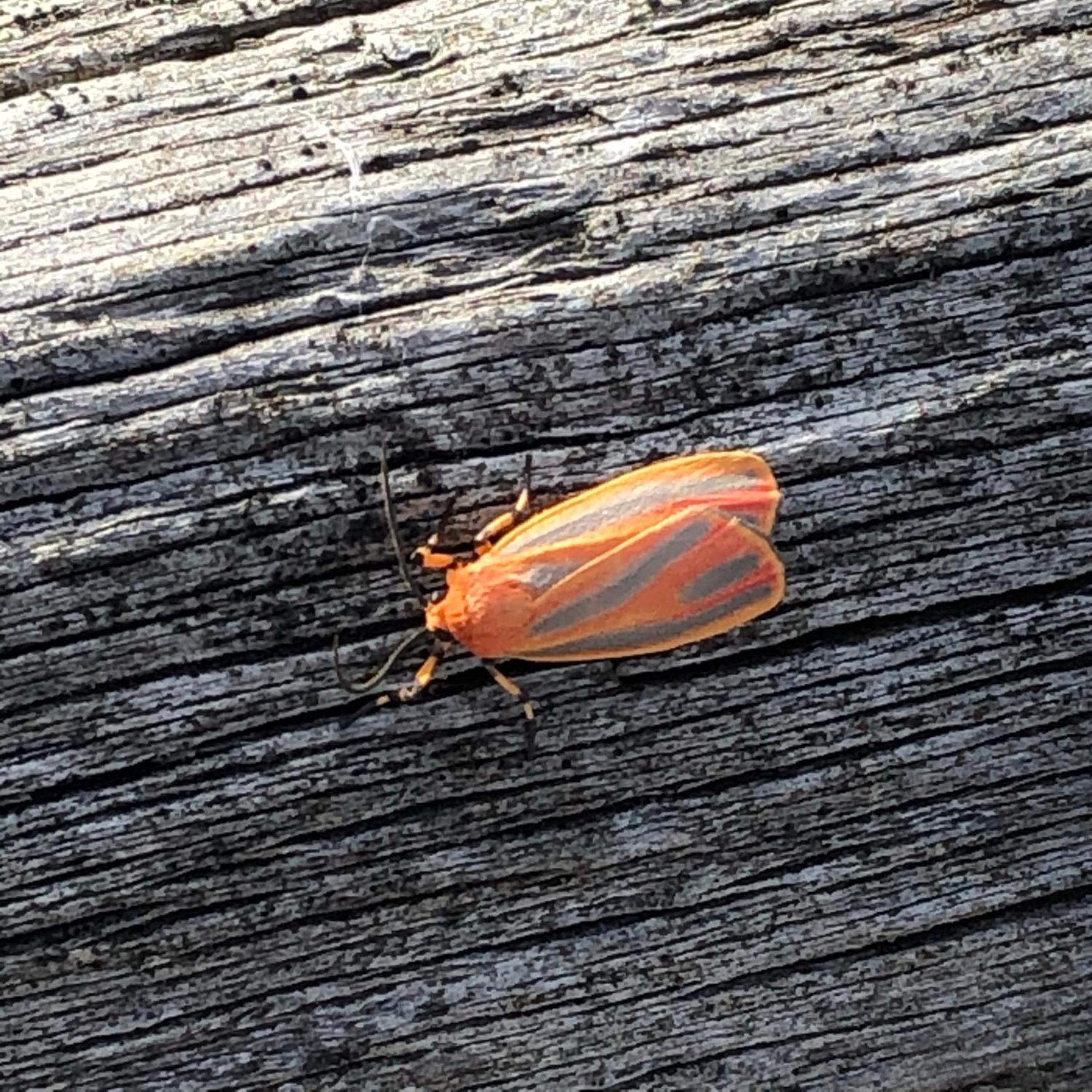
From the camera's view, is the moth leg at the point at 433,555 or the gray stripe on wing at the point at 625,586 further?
the gray stripe on wing at the point at 625,586

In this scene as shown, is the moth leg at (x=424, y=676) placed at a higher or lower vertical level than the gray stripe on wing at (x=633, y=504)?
lower

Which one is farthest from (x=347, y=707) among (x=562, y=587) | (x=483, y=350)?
(x=483, y=350)

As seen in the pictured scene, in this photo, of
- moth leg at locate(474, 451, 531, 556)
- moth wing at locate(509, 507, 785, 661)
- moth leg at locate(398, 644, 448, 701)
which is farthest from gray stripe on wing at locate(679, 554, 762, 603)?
moth leg at locate(398, 644, 448, 701)

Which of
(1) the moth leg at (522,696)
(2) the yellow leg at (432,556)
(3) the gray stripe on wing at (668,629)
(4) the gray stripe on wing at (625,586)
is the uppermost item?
(2) the yellow leg at (432,556)

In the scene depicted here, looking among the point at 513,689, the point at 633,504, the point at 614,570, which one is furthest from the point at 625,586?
the point at 513,689

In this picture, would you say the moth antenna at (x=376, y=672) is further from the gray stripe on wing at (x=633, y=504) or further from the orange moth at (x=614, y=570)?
the gray stripe on wing at (x=633, y=504)

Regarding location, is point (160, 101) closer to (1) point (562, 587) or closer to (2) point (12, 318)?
(2) point (12, 318)

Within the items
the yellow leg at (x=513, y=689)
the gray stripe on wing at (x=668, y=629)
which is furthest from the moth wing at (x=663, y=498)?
the yellow leg at (x=513, y=689)
